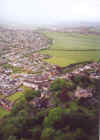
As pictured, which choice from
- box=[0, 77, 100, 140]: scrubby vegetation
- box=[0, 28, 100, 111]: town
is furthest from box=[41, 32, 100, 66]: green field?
box=[0, 77, 100, 140]: scrubby vegetation

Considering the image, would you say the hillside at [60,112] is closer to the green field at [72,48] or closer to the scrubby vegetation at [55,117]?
the scrubby vegetation at [55,117]

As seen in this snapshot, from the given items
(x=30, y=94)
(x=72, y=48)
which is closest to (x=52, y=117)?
(x=30, y=94)

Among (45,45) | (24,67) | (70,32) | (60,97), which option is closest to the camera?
(60,97)

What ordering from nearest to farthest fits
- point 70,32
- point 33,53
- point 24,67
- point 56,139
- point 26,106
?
1. point 56,139
2. point 26,106
3. point 24,67
4. point 33,53
5. point 70,32

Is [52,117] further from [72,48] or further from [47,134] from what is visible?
[72,48]

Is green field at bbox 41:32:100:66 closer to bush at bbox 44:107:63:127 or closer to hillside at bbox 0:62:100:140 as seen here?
hillside at bbox 0:62:100:140

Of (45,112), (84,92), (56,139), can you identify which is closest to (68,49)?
(84,92)

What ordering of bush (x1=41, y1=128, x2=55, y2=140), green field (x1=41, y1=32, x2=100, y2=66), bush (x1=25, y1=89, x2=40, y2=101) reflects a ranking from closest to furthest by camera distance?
bush (x1=41, y1=128, x2=55, y2=140) → bush (x1=25, y1=89, x2=40, y2=101) → green field (x1=41, y1=32, x2=100, y2=66)

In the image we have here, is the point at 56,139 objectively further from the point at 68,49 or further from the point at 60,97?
the point at 68,49

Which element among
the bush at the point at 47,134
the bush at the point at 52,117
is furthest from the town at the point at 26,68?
the bush at the point at 47,134
